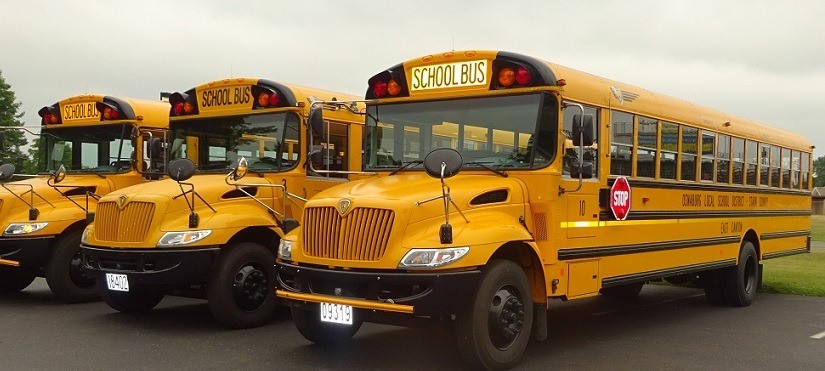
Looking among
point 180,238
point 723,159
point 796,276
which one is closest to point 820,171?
point 796,276

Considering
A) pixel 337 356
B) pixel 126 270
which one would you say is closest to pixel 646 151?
pixel 337 356

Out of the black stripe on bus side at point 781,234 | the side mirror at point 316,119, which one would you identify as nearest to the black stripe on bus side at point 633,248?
the black stripe on bus side at point 781,234

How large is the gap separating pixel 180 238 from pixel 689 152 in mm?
5402

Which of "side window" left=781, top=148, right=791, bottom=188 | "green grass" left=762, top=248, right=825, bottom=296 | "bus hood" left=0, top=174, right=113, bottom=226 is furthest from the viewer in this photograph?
"green grass" left=762, top=248, right=825, bottom=296

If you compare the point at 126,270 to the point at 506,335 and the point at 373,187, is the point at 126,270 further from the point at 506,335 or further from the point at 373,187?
the point at 506,335

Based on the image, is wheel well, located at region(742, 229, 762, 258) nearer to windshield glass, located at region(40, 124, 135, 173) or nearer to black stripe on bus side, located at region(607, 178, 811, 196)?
black stripe on bus side, located at region(607, 178, 811, 196)

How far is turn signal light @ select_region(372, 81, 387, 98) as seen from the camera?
284 inches

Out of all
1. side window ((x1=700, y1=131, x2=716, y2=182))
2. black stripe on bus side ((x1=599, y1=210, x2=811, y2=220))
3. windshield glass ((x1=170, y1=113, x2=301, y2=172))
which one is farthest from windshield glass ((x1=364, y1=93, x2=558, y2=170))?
side window ((x1=700, y1=131, x2=716, y2=182))

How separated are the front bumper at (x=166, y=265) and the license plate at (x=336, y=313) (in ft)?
6.91

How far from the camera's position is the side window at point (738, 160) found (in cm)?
987

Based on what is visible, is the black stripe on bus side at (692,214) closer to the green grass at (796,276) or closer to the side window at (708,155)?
the side window at (708,155)

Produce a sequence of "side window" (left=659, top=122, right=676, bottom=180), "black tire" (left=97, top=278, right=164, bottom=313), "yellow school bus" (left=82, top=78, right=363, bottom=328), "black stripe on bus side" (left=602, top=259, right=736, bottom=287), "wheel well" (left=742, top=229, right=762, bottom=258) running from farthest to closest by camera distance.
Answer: "wheel well" (left=742, top=229, right=762, bottom=258), "side window" (left=659, top=122, right=676, bottom=180), "black tire" (left=97, top=278, right=164, bottom=313), "yellow school bus" (left=82, top=78, right=363, bottom=328), "black stripe on bus side" (left=602, top=259, right=736, bottom=287)

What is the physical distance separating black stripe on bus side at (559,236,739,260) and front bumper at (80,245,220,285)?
3270 mm

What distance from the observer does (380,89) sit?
724cm
